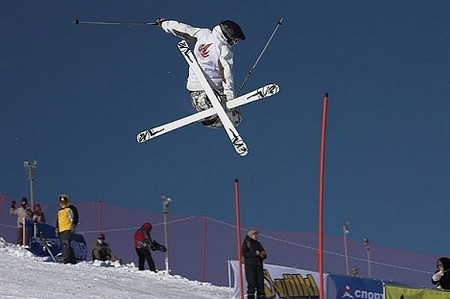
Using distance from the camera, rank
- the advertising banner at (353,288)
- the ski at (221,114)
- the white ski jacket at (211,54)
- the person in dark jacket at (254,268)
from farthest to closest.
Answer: the person in dark jacket at (254,268), the advertising banner at (353,288), the ski at (221,114), the white ski jacket at (211,54)

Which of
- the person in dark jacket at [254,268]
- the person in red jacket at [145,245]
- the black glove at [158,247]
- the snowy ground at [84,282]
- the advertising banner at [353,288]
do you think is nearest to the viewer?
the advertising banner at [353,288]

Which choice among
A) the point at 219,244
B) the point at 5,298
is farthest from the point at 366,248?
the point at 5,298

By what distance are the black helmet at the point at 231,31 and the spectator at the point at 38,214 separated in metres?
8.70

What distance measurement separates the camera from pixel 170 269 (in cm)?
1714

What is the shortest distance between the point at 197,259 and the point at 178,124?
7424mm

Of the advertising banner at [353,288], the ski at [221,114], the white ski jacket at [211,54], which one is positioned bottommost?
the advertising banner at [353,288]

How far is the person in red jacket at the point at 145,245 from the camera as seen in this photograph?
1659cm

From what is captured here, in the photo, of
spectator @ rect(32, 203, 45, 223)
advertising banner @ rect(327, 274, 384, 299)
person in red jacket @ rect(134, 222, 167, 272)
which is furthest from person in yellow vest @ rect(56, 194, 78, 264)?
advertising banner @ rect(327, 274, 384, 299)

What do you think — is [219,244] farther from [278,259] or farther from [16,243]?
[16,243]

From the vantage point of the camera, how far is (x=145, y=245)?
16.6m

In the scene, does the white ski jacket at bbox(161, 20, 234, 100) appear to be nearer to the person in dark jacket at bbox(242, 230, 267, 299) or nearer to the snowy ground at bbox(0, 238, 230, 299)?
the snowy ground at bbox(0, 238, 230, 299)

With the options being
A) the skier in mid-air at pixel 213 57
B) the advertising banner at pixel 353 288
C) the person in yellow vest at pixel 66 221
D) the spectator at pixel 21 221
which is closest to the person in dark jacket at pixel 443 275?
the advertising banner at pixel 353 288

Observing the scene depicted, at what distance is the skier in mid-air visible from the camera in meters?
9.37

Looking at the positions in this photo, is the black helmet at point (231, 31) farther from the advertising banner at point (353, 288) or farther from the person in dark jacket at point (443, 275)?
the person in dark jacket at point (443, 275)
